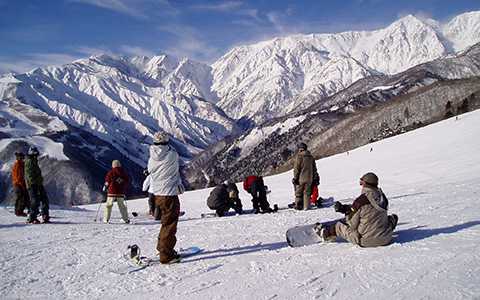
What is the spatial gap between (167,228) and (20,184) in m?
10.2

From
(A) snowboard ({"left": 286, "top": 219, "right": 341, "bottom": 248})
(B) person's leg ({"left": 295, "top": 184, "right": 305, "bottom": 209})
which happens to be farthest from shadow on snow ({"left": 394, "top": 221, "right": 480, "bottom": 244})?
(B) person's leg ({"left": 295, "top": 184, "right": 305, "bottom": 209})

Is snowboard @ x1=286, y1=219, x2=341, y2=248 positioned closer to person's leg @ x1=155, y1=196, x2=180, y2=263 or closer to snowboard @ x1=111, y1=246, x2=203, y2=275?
snowboard @ x1=111, y1=246, x2=203, y2=275

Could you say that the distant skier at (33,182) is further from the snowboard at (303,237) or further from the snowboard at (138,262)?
the snowboard at (303,237)

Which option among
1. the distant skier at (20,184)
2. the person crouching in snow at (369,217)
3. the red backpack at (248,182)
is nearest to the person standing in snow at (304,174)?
the red backpack at (248,182)

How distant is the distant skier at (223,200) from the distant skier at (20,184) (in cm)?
699

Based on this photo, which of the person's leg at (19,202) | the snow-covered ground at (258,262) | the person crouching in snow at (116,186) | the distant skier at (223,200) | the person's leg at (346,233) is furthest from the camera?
the distant skier at (223,200)

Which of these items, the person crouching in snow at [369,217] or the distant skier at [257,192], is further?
the distant skier at [257,192]

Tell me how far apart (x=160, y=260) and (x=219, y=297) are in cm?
232

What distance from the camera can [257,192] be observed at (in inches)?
690

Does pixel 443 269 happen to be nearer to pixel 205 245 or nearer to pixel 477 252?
pixel 477 252

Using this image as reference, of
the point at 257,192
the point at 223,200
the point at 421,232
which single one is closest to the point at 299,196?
the point at 257,192

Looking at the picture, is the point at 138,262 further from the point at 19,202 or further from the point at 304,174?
the point at 19,202

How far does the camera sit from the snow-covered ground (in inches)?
269

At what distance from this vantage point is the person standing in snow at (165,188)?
28.3ft
